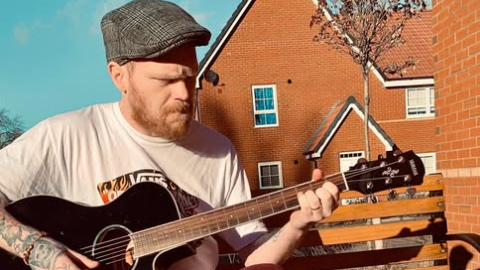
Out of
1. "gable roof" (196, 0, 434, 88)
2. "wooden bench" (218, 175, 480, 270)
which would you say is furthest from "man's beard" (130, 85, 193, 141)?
"gable roof" (196, 0, 434, 88)

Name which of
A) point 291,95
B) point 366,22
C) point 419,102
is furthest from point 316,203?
point 419,102

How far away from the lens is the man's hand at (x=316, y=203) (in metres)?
1.67

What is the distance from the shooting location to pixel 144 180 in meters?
1.77

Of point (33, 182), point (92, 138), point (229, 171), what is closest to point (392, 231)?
point (229, 171)

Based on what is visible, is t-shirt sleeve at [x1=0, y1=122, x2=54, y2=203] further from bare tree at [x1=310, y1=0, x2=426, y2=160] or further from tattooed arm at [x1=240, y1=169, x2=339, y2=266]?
bare tree at [x1=310, y1=0, x2=426, y2=160]

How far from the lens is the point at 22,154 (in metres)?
1.65

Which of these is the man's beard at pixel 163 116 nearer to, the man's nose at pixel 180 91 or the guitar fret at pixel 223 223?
the man's nose at pixel 180 91

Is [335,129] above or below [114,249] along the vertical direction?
above

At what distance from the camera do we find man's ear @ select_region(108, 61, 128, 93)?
5.62ft

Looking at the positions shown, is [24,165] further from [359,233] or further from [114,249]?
[359,233]

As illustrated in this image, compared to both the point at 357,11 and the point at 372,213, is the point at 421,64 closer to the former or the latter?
the point at 357,11

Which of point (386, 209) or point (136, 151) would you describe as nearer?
point (136, 151)

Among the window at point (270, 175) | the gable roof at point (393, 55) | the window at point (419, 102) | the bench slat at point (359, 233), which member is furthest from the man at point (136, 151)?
the window at point (419, 102)

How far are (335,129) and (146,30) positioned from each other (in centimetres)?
1296
